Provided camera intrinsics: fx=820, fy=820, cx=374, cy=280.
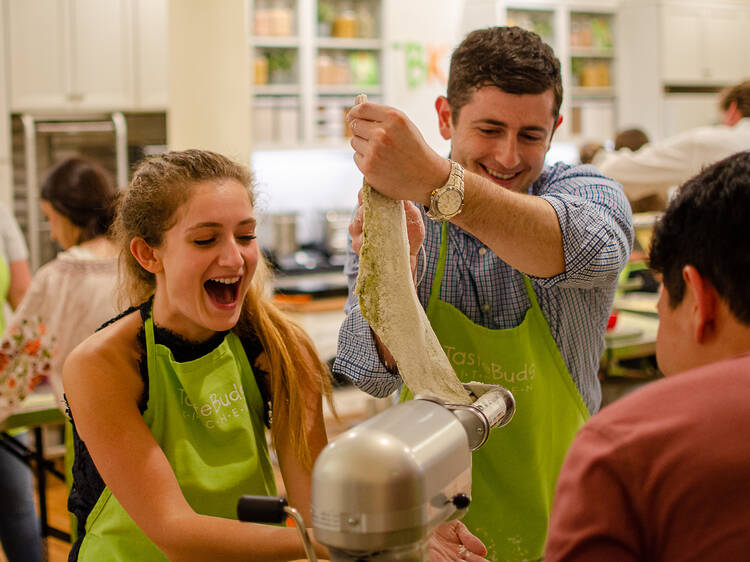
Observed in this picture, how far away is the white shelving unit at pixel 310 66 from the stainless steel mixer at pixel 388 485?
5.01 meters

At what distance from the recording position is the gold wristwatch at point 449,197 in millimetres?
1034

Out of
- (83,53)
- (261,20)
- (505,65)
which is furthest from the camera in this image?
(261,20)

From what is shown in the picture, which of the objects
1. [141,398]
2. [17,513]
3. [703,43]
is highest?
[703,43]

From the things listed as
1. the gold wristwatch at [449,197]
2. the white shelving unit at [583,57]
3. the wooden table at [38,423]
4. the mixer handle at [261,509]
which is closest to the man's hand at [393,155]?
the gold wristwatch at [449,197]

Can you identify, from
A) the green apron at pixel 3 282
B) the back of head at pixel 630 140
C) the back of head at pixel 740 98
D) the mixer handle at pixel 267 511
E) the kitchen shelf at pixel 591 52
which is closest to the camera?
the mixer handle at pixel 267 511

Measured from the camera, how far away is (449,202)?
1.04 m

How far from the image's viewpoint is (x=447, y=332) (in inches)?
57.5

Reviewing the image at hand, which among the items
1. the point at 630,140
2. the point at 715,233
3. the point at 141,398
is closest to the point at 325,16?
the point at 630,140

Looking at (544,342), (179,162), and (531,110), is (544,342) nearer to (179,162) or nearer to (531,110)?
(531,110)

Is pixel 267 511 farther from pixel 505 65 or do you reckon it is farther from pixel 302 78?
pixel 302 78

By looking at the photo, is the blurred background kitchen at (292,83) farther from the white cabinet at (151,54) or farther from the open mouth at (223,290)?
the open mouth at (223,290)

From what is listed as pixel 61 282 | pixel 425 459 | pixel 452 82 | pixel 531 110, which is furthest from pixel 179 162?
pixel 61 282

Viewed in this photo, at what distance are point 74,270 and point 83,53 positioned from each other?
120 inches

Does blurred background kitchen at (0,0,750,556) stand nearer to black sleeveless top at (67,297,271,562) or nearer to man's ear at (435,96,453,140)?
man's ear at (435,96,453,140)
